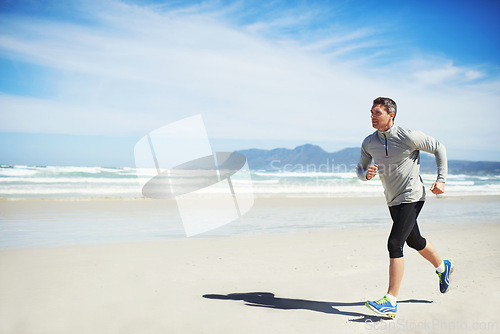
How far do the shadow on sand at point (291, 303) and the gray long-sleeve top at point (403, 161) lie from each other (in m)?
1.04

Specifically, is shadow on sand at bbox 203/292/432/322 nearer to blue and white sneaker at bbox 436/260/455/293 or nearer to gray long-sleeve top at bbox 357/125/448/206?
blue and white sneaker at bbox 436/260/455/293

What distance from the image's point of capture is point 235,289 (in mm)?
4199

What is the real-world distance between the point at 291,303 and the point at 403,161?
5.54ft

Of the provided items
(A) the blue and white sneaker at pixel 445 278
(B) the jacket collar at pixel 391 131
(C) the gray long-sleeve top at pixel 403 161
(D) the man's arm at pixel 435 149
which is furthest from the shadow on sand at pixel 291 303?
(B) the jacket collar at pixel 391 131

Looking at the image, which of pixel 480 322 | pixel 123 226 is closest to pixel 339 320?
pixel 480 322

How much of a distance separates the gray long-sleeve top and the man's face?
5 centimetres

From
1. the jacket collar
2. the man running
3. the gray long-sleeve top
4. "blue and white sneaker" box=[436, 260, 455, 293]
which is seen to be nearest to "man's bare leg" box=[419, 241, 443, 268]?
"blue and white sneaker" box=[436, 260, 455, 293]

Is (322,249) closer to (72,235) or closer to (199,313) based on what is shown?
(199,313)

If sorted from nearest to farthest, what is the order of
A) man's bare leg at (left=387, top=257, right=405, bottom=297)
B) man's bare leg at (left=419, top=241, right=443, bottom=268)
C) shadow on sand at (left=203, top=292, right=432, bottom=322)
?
1. man's bare leg at (left=387, top=257, right=405, bottom=297)
2. shadow on sand at (left=203, top=292, right=432, bottom=322)
3. man's bare leg at (left=419, top=241, right=443, bottom=268)

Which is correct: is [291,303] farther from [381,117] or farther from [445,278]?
[381,117]

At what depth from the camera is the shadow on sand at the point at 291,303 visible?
3.46m

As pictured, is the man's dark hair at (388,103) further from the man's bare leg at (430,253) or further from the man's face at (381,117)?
the man's bare leg at (430,253)

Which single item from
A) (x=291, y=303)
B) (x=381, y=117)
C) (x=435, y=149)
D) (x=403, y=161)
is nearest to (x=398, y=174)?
(x=403, y=161)

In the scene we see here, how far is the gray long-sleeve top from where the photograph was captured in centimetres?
330
